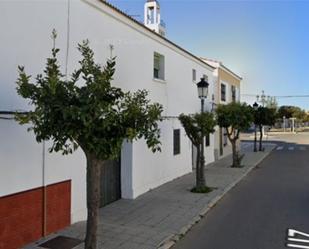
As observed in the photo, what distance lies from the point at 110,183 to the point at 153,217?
6.75 feet

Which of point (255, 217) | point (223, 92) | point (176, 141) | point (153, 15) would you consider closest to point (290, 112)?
point (223, 92)

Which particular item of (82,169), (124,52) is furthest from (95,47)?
(82,169)

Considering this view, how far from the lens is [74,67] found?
802 cm

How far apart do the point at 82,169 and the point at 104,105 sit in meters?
3.81

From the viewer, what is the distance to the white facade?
20.5ft

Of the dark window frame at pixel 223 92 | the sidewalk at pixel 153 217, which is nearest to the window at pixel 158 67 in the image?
the sidewalk at pixel 153 217

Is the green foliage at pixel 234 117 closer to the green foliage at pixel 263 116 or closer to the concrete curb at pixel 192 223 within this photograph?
the concrete curb at pixel 192 223

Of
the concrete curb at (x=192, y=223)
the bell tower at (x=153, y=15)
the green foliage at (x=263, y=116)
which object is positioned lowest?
the concrete curb at (x=192, y=223)

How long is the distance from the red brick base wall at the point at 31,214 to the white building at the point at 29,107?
16mm

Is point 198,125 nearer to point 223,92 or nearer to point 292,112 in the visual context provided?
point 223,92

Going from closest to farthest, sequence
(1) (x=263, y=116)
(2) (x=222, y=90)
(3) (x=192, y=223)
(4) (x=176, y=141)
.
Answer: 1. (3) (x=192, y=223)
2. (4) (x=176, y=141)
3. (2) (x=222, y=90)
4. (1) (x=263, y=116)

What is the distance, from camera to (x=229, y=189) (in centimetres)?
1262

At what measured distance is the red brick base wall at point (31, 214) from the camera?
607 cm

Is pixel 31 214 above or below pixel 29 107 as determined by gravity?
below
